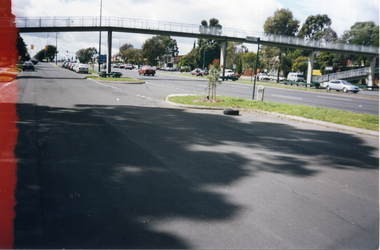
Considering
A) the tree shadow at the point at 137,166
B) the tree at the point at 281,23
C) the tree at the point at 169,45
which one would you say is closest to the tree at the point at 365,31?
the tree shadow at the point at 137,166

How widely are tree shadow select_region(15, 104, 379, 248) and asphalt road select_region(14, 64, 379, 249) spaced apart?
0.07 ft

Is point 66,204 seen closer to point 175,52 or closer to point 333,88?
point 333,88

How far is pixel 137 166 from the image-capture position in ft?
18.9

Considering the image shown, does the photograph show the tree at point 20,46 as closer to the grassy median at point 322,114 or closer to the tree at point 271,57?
the grassy median at point 322,114

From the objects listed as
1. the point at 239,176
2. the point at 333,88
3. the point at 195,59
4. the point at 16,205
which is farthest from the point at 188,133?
the point at 195,59

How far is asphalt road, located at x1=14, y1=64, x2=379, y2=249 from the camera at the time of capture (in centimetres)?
355

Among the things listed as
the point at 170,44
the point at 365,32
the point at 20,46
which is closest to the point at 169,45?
the point at 170,44

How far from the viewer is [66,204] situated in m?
4.16

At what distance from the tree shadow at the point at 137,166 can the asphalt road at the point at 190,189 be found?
20mm

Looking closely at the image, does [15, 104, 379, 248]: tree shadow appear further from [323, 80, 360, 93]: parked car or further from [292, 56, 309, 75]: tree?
[292, 56, 309, 75]: tree

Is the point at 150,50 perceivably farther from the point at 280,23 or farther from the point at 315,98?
the point at 315,98

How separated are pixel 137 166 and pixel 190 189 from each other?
4.46 ft

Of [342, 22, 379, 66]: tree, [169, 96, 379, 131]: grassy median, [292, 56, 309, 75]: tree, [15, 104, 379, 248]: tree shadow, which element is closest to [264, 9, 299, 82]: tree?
[292, 56, 309, 75]: tree

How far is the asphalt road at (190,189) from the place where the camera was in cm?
355
